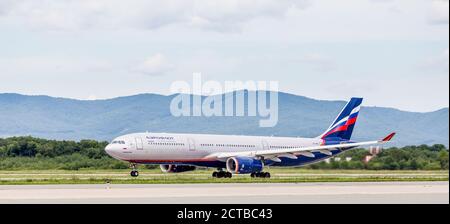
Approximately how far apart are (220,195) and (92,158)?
55957mm

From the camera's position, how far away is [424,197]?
46.3m

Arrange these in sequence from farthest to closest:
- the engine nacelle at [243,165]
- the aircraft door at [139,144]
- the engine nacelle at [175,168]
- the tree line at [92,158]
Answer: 1. the tree line at [92,158]
2. the engine nacelle at [175,168]
3. the engine nacelle at [243,165]
4. the aircraft door at [139,144]

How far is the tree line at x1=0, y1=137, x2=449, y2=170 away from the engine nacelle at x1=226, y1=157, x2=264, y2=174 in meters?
12.2

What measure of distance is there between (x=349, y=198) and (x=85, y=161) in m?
55.6

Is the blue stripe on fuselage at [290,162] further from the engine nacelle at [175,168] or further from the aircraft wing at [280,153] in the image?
the engine nacelle at [175,168]

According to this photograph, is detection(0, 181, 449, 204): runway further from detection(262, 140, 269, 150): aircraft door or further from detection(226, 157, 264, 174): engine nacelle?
detection(262, 140, 269, 150): aircraft door

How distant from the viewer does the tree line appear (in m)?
92.7

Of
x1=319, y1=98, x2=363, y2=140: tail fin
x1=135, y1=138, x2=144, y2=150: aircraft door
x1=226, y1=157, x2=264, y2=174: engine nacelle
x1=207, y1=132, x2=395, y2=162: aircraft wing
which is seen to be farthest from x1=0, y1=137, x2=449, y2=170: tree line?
x1=135, y1=138, x2=144, y2=150: aircraft door

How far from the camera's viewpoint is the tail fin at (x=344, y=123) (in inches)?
3538

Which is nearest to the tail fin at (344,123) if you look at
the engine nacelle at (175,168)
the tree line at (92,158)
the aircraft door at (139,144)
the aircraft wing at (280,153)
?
the tree line at (92,158)

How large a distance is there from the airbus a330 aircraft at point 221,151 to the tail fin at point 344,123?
1324mm

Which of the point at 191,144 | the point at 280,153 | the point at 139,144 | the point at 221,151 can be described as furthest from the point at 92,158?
the point at 139,144
